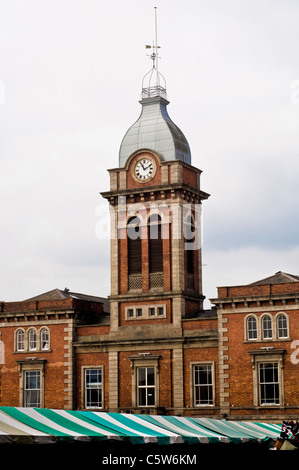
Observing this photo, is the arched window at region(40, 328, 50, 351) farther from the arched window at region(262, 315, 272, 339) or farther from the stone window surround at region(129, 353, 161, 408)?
the arched window at region(262, 315, 272, 339)

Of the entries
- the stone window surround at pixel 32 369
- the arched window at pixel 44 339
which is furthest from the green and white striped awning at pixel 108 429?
the arched window at pixel 44 339

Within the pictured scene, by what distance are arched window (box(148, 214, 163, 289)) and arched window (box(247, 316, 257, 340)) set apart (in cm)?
760

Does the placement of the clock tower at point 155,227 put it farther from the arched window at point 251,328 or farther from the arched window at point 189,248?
the arched window at point 251,328

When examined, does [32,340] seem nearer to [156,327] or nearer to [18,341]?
[18,341]

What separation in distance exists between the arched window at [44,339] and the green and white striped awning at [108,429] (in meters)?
23.0

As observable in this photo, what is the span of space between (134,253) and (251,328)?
1097cm

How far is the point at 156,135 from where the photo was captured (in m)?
A: 64.0

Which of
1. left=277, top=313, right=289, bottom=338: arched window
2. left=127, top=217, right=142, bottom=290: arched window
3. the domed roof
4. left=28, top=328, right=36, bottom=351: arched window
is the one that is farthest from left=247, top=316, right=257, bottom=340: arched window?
left=28, top=328, right=36, bottom=351: arched window

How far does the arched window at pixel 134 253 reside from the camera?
62.8 m

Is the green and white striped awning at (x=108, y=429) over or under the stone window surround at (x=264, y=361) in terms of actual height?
under

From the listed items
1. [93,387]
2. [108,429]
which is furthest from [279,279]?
[108,429]
